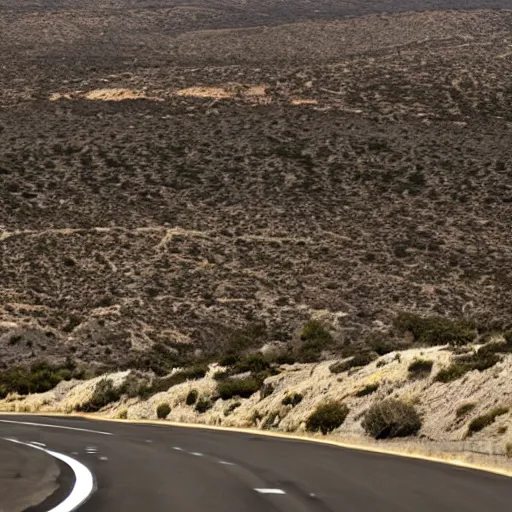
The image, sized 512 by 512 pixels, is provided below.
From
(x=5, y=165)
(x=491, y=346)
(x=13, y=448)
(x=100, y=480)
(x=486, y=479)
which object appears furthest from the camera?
(x=5, y=165)

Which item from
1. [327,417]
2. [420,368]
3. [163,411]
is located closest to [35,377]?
[163,411]

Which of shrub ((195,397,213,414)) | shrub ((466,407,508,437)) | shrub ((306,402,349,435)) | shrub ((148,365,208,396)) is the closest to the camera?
shrub ((466,407,508,437))

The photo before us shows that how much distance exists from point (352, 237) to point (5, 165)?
21946 millimetres

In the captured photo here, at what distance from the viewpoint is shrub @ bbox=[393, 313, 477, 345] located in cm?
3547

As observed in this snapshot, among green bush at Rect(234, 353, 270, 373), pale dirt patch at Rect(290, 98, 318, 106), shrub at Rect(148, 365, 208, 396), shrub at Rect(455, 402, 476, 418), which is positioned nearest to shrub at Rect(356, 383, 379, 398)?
shrub at Rect(455, 402, 476, 418)

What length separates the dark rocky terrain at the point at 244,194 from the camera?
147ft

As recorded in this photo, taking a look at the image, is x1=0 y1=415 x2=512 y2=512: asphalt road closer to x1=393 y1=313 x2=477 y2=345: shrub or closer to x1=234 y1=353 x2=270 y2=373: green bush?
x1=234 y1=353 x2=270 y2=373: green bush

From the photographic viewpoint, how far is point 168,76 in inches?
3108

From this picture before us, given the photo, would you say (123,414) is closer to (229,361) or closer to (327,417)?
(229,361)

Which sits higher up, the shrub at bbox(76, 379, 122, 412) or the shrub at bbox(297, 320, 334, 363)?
the shrub at bbox(297, 320, 334, 363)

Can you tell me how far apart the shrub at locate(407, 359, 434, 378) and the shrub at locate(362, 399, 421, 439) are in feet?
8.74

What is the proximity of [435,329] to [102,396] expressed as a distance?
42.4 feet

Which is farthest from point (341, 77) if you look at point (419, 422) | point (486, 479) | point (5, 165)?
point (486, 479)

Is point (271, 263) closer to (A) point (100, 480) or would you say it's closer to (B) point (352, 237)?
(B) point (352, 237)
